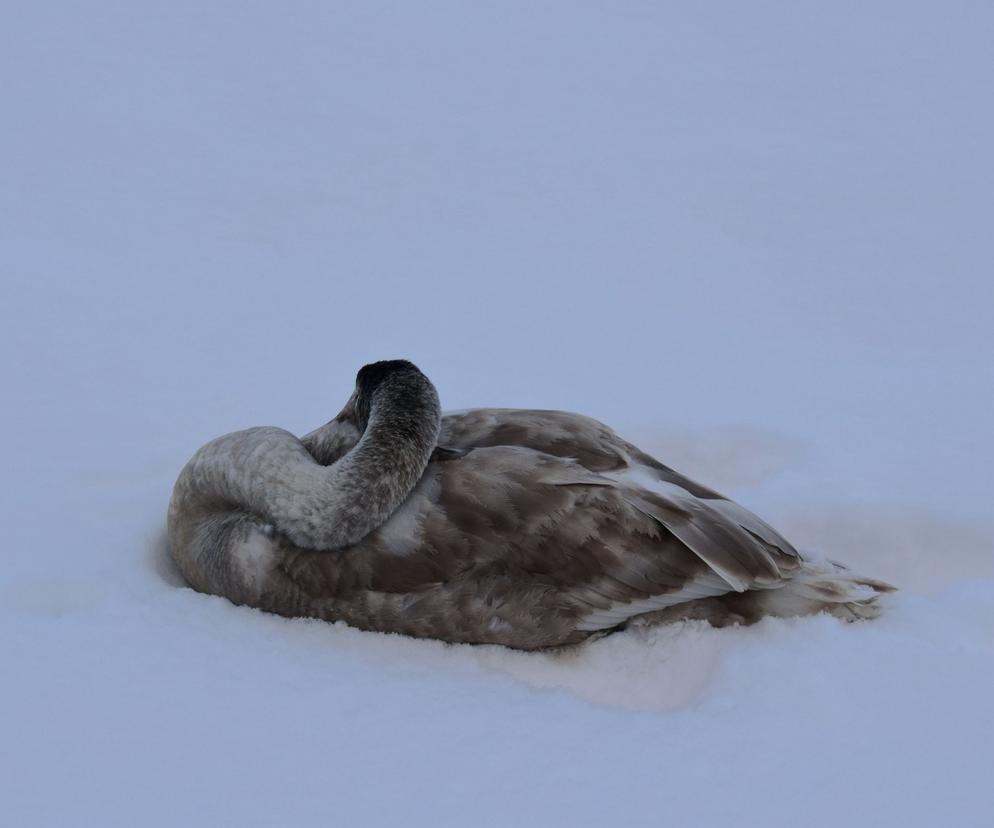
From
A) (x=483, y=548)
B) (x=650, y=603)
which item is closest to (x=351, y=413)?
(x=483, y=548)

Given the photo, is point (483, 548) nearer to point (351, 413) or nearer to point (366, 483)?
point (366, 483)

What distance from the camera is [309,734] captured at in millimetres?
3771

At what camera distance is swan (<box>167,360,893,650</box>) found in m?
4.83

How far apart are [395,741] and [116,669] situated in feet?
3.32

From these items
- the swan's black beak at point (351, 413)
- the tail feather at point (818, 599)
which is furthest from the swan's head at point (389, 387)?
the tail feather at point (818, 599)

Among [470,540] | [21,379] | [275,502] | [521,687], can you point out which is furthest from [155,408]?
[521,687]

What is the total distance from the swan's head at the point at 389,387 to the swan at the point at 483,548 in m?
0.08

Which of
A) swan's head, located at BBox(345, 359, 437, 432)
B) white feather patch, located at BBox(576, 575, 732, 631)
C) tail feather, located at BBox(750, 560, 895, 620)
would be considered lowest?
white feather patch, located at BBox(576, 575, 732, 631)

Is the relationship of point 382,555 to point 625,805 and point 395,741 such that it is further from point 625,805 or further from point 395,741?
point 625,805

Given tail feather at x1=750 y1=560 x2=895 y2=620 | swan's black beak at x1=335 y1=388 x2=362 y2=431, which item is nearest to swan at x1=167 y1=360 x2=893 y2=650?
tail feather at x1=750 y1=560 x2=895 y2=620

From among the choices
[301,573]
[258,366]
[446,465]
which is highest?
[258,366]

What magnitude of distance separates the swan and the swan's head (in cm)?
8

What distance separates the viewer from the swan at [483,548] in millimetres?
4828

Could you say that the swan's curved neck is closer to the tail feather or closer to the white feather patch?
the white feather patch
